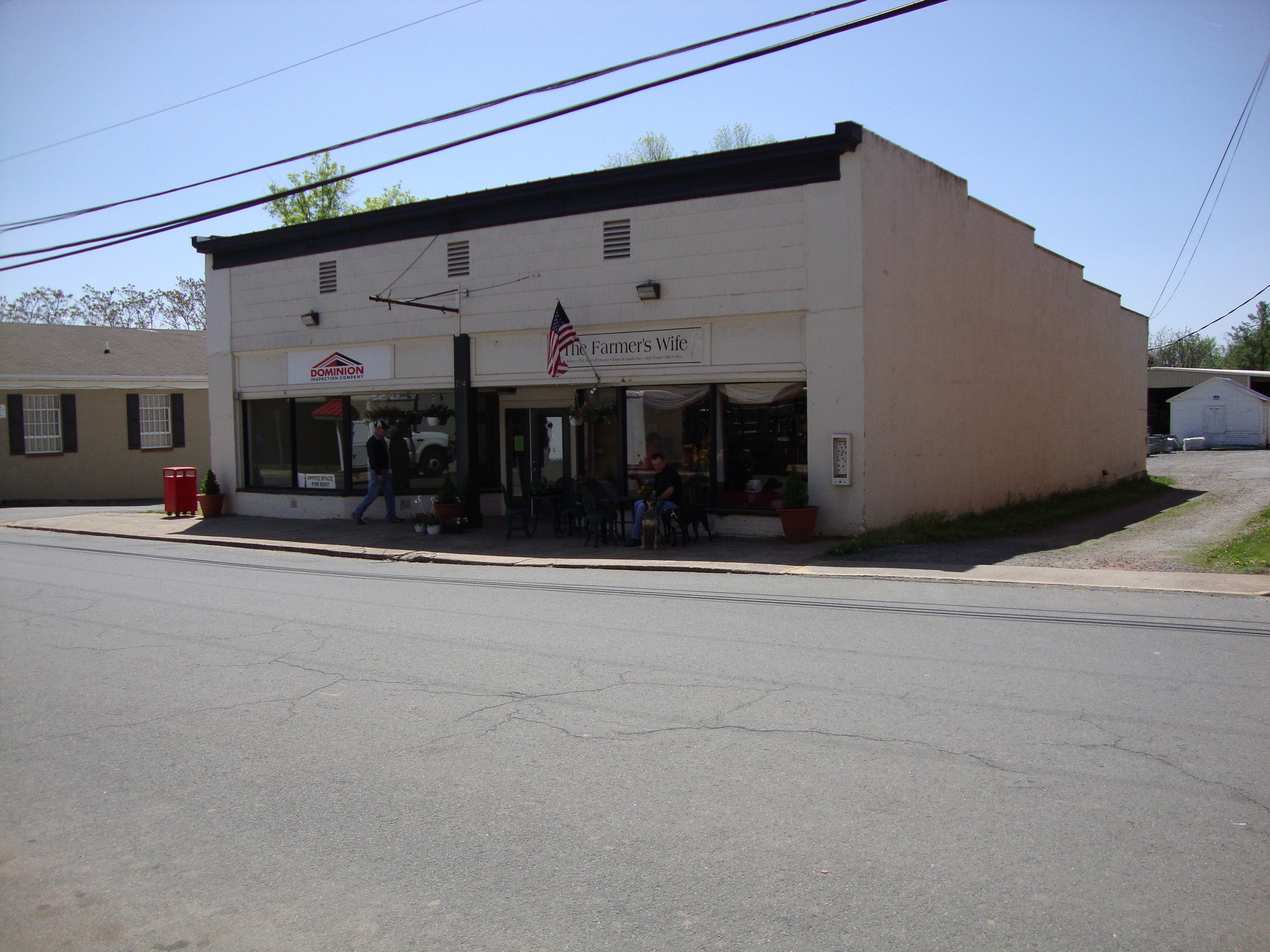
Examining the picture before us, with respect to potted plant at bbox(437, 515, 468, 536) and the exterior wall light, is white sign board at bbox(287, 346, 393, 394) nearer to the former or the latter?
potted plant at bbox(437, 515, 468, 536)

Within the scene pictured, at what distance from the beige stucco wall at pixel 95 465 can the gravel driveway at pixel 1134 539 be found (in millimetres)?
24969

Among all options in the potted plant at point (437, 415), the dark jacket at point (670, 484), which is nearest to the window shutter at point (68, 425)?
the potted plant at point (437, 415)

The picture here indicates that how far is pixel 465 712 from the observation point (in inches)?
245

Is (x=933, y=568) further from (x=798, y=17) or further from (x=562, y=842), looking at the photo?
(x=562, y=842)

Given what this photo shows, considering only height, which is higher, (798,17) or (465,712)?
(798,17)

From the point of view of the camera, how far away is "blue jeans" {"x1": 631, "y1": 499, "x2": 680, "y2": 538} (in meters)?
14.7

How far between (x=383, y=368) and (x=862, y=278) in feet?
32.3

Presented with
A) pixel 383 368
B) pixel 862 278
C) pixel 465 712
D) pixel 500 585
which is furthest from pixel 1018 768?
pixel 383 368

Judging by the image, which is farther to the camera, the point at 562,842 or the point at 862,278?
the point at 862,278

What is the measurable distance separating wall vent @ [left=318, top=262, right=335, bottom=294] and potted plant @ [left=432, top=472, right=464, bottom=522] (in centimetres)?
536

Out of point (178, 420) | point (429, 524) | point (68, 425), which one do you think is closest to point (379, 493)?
point (429, 524)

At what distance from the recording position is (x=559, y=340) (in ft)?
52.9

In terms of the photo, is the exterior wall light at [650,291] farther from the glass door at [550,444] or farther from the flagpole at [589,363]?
the glass door at [550,444]

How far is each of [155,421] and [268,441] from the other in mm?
11273
